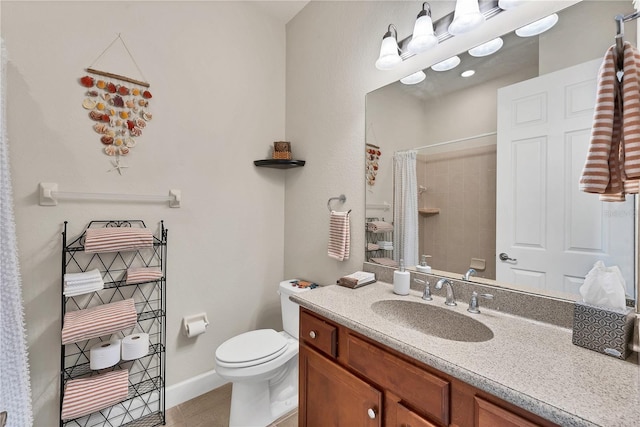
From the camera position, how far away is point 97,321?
1.33m

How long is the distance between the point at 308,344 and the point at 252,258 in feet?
3.41

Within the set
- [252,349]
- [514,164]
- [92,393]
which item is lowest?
[92,393]

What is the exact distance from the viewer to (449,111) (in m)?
1.32

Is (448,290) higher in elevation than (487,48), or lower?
lower

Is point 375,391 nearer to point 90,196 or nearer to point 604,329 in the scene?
point 604,329

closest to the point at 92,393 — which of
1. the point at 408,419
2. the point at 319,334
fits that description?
the point at 319,334

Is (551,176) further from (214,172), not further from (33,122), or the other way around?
(33,122)

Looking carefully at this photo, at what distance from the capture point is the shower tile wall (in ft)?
3.89

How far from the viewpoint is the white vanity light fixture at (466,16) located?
1112 millimetres

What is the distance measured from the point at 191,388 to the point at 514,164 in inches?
89.4

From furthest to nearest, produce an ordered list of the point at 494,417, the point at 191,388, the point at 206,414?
the point at 191,388, the point at 206,414, the point at 494,417

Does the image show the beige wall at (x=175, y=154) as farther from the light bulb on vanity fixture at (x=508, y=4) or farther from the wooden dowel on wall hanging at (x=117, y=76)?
the light bulb on vanity fixture at (x=508, y=4)

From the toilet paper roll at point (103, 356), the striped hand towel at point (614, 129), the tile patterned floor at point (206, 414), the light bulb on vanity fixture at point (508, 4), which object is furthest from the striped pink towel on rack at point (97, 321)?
the light bulb on vanity fixture at point (508, 4)

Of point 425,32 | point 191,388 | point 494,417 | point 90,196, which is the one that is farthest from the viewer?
point 191,388
